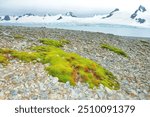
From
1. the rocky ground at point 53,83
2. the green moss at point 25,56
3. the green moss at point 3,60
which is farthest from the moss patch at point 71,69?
the green moss at point 3,60

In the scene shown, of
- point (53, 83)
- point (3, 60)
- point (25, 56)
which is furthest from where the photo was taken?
point (25, 56)

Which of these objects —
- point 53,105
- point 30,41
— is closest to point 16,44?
point 30,41

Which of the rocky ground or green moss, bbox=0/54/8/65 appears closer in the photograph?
the rocky ground

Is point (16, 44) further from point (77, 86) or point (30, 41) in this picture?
point (77, 86)

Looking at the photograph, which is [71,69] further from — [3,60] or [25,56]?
[3,60]

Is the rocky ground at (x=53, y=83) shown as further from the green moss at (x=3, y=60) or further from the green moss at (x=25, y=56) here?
the green moss at (x=25, y=56)

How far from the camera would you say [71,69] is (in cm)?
2506

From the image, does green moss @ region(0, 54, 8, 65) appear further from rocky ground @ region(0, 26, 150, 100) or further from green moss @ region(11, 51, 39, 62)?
green moss @ region(11, 51, 39, 62)

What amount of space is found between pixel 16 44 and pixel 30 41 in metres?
3.08

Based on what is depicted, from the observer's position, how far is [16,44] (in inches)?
1280

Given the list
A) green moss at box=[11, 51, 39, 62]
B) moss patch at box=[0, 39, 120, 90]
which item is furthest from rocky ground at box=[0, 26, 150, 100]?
green moss at box=[11, 51, 39, 62]

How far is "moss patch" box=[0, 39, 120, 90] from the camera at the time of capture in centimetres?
2394

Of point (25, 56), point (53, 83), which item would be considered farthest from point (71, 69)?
point (25, 56)

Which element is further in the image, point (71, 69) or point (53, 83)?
point (71, 69)
